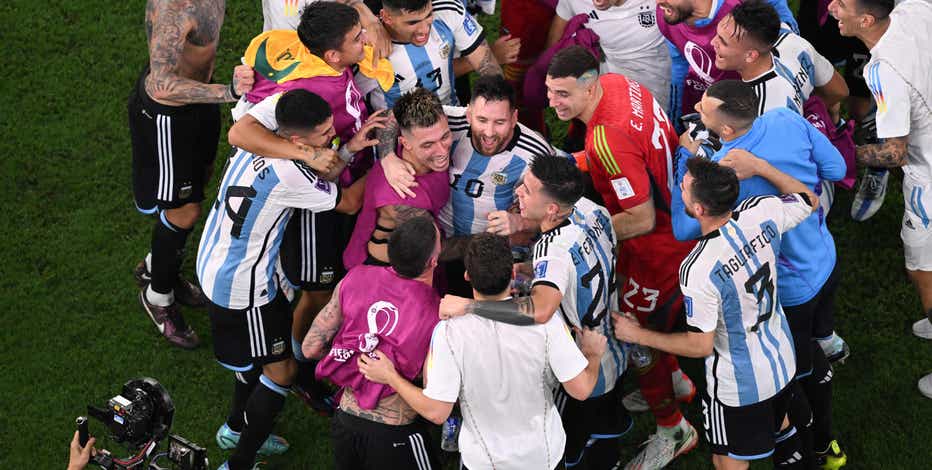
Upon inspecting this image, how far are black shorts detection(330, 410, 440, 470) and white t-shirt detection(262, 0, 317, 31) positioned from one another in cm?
230

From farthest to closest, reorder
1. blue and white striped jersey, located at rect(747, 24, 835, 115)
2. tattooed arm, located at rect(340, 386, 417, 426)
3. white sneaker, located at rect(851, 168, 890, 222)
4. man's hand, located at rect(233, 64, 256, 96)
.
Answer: white sneaker, located at rect(851, 168, 890, 222)
blue and white striped jersey, located at rect(747, 24, 835, 115)
man's hand, located at rect(233, 64, 256, 96)
tattooed arm, located at rect(340, 386, 417, 426)

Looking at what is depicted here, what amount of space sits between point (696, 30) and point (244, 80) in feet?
7.81

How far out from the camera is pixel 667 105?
625cm

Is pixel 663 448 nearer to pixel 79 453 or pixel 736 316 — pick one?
pixel 736 316

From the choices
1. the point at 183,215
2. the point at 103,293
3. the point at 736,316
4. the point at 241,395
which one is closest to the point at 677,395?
the point at 736,316

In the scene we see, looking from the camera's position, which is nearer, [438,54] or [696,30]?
[438,54]

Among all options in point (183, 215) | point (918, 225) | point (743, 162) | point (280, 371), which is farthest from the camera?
point (183, 215)

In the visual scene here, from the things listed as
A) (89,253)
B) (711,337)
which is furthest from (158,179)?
(711,337)

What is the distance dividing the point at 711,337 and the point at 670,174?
103cm

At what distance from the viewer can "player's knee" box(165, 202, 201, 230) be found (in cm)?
599

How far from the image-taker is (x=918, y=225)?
5668 mm

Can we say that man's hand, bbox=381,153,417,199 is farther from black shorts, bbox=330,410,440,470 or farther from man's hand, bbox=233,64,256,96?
black shorts, bbox=330,410,440,470

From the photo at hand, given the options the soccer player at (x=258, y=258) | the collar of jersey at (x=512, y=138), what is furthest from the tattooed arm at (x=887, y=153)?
the soccer player at (x=258, y=258)

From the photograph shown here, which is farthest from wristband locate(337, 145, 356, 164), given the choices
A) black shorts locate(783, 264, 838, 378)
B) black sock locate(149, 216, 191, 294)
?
black shorts locate(783, 264, 838, 378)
